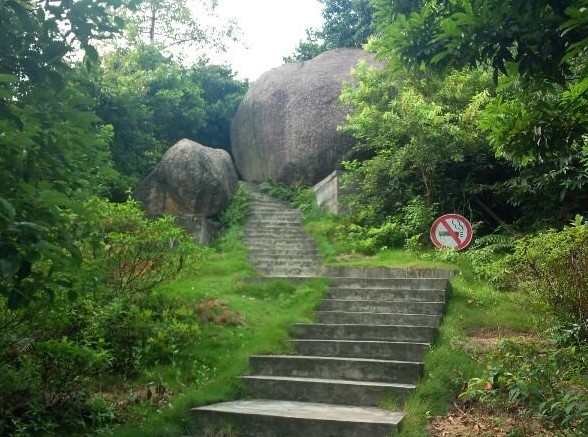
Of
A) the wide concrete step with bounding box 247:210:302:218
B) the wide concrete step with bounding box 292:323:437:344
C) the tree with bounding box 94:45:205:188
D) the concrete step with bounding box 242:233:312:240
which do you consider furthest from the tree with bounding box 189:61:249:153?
the wide concrete step with bounding box 292:323:437:344

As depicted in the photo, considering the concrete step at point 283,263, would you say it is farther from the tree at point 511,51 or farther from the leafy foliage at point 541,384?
the tree at point 511,51

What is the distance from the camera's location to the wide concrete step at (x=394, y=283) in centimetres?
845

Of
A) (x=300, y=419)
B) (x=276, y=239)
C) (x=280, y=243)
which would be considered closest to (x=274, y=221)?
(x=276, y=239)

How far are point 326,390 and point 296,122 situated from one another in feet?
36.4

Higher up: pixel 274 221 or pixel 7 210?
pixel 7 210

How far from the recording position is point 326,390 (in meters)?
5.90

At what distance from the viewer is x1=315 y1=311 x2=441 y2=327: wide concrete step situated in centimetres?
741

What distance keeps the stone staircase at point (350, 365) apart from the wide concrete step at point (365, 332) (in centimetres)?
1

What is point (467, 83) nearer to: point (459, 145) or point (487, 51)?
point (459, 145)

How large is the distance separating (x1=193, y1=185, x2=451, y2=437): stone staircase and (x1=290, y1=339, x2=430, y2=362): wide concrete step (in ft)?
0.04

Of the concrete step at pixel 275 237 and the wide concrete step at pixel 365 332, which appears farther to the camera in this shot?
the concrete step at pixel 275 237

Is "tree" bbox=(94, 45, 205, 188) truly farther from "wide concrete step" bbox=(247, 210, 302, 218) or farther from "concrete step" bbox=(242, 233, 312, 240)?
"concrete step" bbox=(242, 233, 312, 240)

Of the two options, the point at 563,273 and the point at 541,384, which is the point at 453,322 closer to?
the point at 563,273

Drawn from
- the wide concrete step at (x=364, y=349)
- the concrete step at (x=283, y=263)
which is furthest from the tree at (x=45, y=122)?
the concrete step at (x=283, y=263)
